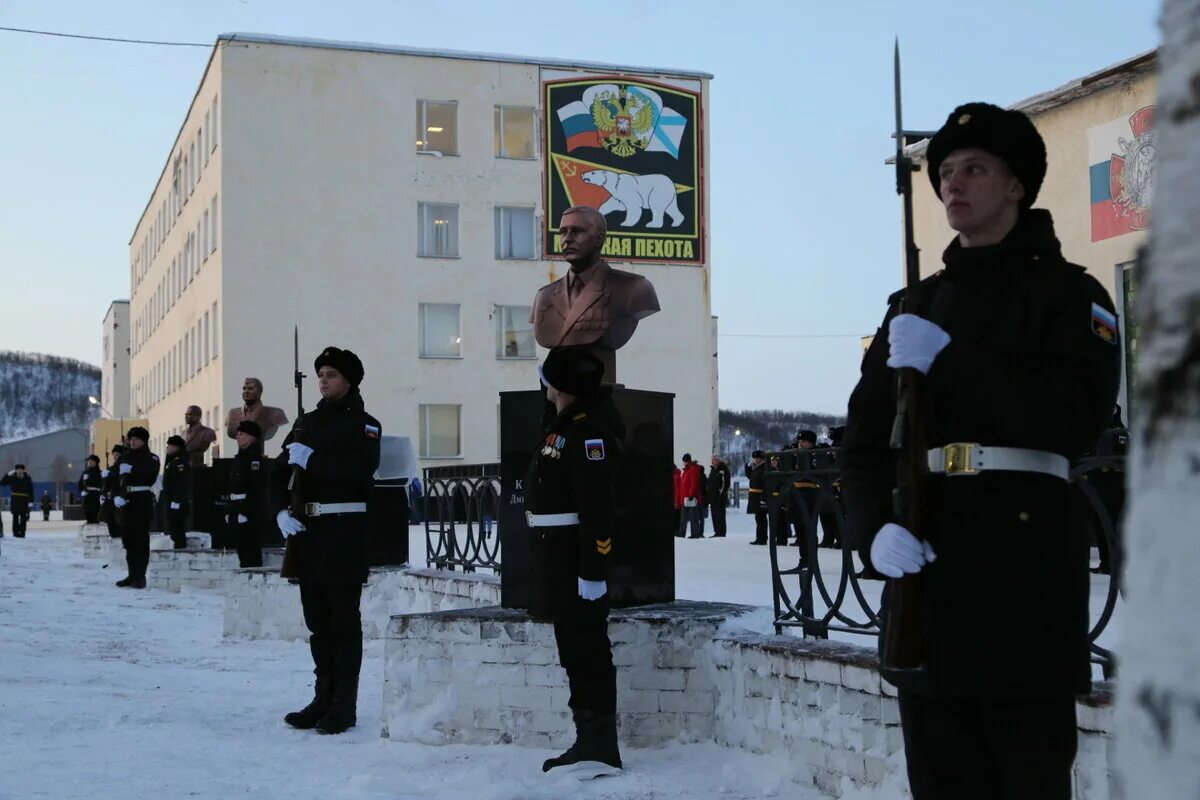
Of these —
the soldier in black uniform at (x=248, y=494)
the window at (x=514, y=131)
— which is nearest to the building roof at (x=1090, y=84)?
the soldier in black uniform at (x=248, y=494)

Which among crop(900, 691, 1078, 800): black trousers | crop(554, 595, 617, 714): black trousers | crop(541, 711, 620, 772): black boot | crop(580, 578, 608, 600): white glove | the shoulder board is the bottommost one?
crop(541, 711, 620, 772): black boot

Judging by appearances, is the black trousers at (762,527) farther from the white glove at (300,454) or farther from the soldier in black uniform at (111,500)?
the white glove at (300,454)

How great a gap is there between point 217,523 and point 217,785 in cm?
1316

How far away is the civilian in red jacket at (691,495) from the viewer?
2414cm

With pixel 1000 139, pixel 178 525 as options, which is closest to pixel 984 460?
pixel 1000 139

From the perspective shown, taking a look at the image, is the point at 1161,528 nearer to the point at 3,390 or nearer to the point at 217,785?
the point at 217,785

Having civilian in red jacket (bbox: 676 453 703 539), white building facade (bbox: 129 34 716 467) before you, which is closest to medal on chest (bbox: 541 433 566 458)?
civilian in red jacket (bbox: 676 453 703 539)

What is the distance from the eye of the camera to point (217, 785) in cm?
582

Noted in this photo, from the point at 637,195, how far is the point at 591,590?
30801mm

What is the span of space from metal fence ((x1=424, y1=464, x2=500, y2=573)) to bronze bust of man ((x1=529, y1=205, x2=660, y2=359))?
2.98 metres

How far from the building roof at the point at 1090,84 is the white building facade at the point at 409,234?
1698cm

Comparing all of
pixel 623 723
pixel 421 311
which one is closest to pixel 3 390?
pixel 421 311

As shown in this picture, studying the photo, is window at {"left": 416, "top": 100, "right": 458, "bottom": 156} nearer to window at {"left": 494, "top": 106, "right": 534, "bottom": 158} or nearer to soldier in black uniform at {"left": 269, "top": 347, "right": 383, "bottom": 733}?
window at {"left": 494, "top": 106, "right": 534, "bottom": 158}

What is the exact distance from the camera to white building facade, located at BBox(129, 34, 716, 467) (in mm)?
34625
